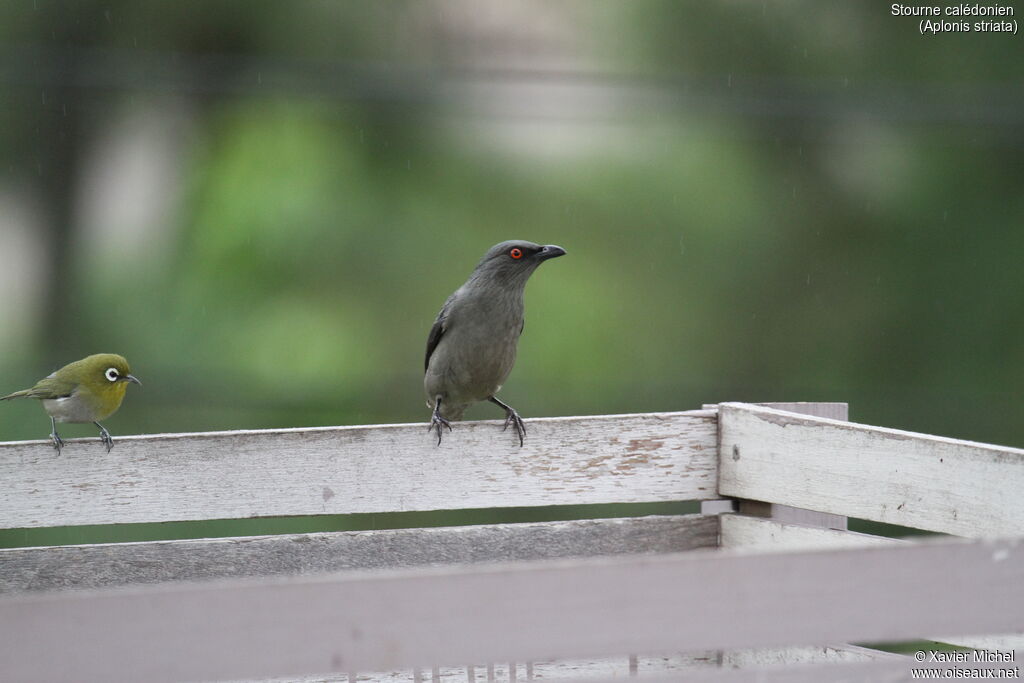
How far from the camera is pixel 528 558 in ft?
10.0

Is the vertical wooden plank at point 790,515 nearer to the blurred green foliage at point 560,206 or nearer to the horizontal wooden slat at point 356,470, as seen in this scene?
the horizontal wooden slat at point 356,470

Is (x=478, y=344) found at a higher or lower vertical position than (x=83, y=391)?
higher

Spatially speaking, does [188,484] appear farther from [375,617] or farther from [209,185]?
[209,185]

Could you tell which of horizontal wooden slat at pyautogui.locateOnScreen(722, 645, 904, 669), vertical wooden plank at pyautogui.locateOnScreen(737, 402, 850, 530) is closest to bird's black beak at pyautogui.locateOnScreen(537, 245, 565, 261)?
vertical wooden plank at pyautogui.locateOnScreen(737, 402, 850, 530)

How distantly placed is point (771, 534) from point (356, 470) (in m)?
1.27

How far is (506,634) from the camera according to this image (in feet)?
4.08

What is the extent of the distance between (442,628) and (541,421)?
6.44 ft

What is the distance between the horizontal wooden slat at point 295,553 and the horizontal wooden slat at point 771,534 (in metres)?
0.34

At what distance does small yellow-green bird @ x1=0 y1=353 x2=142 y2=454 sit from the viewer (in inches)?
156

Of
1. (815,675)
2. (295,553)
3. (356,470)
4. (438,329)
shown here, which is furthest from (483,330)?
(815,675)

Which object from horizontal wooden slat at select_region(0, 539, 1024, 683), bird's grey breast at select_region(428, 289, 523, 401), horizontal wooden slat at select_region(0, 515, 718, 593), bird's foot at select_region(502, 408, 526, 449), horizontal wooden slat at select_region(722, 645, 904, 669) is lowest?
horizontal wooden slat at select_region(722, 645, 904, 669)

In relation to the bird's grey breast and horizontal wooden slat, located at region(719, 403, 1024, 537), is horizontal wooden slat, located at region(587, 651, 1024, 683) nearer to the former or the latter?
horizontal wooden slat, located at region(719, 403, 1024, 537)

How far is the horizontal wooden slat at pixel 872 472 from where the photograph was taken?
7.84ft

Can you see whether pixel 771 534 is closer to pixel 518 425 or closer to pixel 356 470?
pixel 518 425
